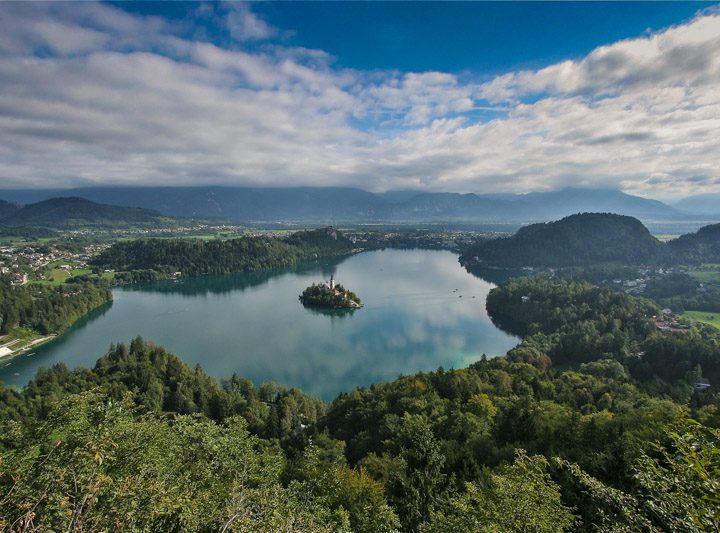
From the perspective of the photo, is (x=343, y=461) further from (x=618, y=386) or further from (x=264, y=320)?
(x=264, y=320)

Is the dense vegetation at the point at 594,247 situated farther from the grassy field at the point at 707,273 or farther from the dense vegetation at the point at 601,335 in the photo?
the dense vegetation at the point at 601,335

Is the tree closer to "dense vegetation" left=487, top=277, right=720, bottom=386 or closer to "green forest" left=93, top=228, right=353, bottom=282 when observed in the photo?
"dense vegetation" left=487, top=277, right=720, bottom=386

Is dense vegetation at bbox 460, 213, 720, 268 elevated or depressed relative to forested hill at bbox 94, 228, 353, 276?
elevated

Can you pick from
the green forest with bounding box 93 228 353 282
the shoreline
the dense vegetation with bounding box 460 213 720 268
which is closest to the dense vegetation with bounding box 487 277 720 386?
the dense vegetation with bounding box 460 213 720 268

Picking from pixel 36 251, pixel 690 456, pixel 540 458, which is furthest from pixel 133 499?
pixel 36 251

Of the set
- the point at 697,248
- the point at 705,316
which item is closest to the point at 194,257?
the point at 705,316

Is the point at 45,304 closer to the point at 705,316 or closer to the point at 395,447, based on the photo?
the point at 395,447
